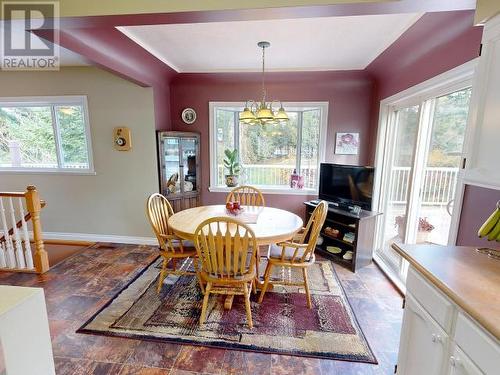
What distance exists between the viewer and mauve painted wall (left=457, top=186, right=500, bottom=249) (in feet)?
5.02

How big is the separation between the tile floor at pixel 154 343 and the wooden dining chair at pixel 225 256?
365 millimetres

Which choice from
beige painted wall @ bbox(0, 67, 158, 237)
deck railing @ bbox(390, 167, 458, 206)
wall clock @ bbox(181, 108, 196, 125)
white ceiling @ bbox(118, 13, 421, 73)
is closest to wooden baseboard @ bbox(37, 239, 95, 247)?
beige painted wall @ bbox(0, 67, 158, 237)

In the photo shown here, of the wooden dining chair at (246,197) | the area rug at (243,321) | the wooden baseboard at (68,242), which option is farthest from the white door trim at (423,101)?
the wooden baseboard at (68,242)

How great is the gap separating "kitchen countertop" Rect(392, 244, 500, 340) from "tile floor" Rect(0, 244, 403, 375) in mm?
Result: 945

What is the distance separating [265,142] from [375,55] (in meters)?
1.92

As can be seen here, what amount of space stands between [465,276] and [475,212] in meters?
0.73

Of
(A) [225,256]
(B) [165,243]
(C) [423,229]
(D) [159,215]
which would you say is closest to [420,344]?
(A) [225,256]

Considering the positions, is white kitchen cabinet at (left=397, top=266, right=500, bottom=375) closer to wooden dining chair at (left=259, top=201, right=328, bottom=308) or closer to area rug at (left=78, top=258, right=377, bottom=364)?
area rug at (left=78, top=258, right=377, bottom=364)

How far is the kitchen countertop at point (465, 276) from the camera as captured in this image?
3.01 feet

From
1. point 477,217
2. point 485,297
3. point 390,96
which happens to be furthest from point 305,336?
point 390,96

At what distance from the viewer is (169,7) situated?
157cm

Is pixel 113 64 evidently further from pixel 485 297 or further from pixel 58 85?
pixel 485 297

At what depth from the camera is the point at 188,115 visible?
13.2ft

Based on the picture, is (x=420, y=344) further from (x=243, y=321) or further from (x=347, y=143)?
(x=347, y=143)
